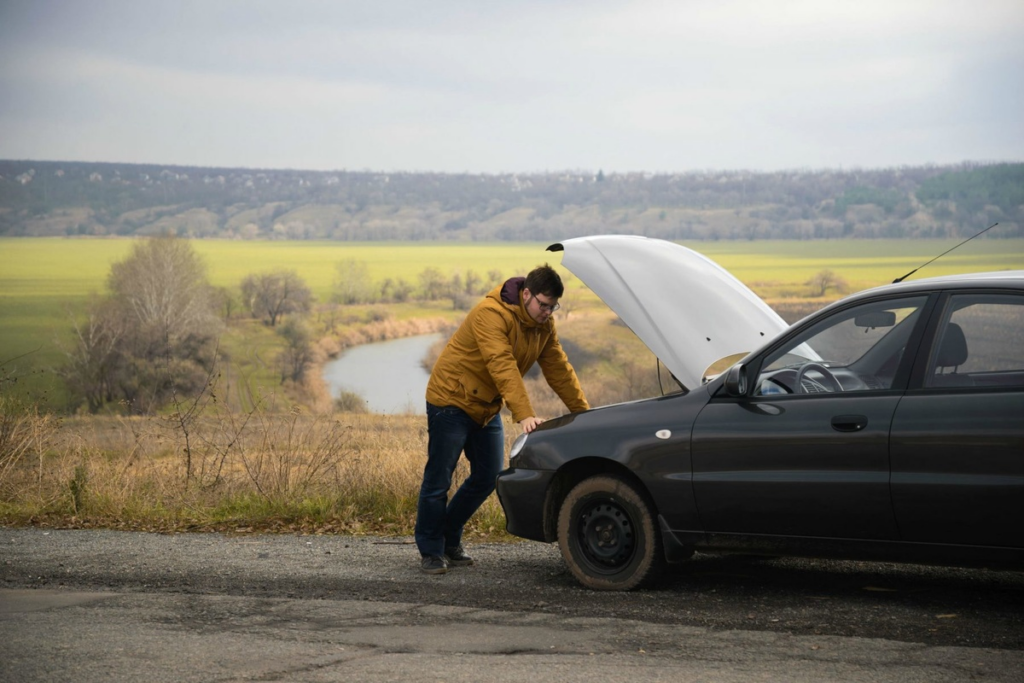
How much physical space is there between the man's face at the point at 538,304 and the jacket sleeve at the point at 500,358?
184mm

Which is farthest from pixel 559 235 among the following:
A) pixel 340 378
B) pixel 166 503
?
pixel 166 503

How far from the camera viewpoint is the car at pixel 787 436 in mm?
5238

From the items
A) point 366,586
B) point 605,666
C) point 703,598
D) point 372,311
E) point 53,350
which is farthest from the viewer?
point 372,311

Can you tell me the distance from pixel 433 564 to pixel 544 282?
6.61 ft

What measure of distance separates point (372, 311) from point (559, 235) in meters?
43.5

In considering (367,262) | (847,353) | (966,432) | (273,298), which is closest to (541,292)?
(847,353)

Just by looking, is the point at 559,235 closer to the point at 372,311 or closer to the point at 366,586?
the point at 372,311

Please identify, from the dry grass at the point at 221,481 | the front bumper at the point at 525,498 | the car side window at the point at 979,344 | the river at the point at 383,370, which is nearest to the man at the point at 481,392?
the front bumper at the point at 525,498

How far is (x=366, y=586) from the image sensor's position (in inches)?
267

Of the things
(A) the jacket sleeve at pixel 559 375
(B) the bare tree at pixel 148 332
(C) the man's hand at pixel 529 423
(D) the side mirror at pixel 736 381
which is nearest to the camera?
(D) the side mirror at pixel 736 381

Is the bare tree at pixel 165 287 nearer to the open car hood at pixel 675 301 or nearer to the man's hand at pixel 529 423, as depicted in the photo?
the open car hood at pixel 675 301

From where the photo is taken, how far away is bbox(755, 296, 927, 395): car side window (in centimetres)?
561

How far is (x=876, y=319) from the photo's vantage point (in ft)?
18.8

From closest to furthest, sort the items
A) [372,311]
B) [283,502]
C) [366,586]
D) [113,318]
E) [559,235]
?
[366,586], [283,502], [113,318], [372,311], [559,235]
